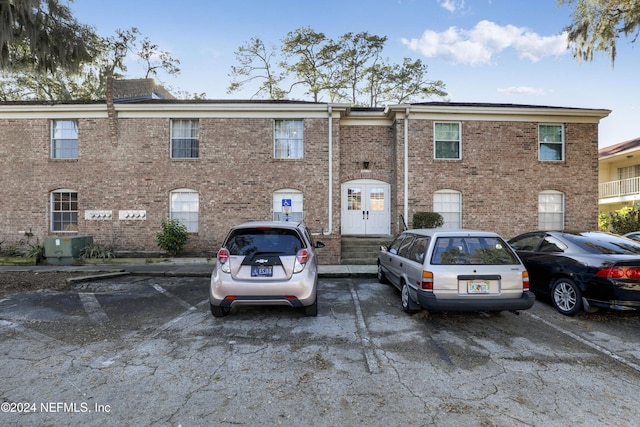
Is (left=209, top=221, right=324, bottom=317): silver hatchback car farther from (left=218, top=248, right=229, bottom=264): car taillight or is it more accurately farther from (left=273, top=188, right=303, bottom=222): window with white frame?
(left=273, top=188, right=303, bottom=222): window with white frame

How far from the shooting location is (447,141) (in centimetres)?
1188

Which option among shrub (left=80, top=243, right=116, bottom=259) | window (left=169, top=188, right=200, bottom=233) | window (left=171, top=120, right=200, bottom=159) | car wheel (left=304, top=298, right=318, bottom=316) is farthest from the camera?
window (left=171, top=120, right=200, bottom=159)

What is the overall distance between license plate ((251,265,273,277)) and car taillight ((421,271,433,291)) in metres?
2.26

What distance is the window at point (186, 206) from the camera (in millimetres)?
11602

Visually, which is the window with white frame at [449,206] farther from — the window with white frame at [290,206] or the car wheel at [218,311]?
the car wheel at [218,311]

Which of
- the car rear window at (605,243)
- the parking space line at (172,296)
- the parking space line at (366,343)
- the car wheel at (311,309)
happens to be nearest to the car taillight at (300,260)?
A: the car wheel at (311,309)

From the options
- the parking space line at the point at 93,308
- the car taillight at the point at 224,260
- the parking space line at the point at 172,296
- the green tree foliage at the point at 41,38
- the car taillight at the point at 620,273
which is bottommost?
the parking space line at the point at 172,296

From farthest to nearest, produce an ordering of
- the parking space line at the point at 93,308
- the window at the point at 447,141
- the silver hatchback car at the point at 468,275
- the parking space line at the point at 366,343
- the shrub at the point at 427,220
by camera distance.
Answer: the window at the point at 447,141 < the shrub at the point at 427,220 < the parking space line at the point at 93,308 < the silver hatchback car at the point at 468,275 < the parking space line at the point at 366,343

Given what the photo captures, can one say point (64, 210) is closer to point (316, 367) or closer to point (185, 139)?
point (185, 139)

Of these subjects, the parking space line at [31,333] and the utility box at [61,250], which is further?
the utility box at [61,250]

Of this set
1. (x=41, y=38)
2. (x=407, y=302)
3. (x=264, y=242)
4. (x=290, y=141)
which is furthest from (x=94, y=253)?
(x=407, y=302)

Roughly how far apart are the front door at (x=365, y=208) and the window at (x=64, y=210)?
10.3 m

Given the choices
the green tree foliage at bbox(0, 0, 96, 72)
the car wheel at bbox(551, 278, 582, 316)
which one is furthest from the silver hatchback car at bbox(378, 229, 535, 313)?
the green tree foliage at bbox(0, 0, 96, 72)

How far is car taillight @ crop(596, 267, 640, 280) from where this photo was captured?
461cm
